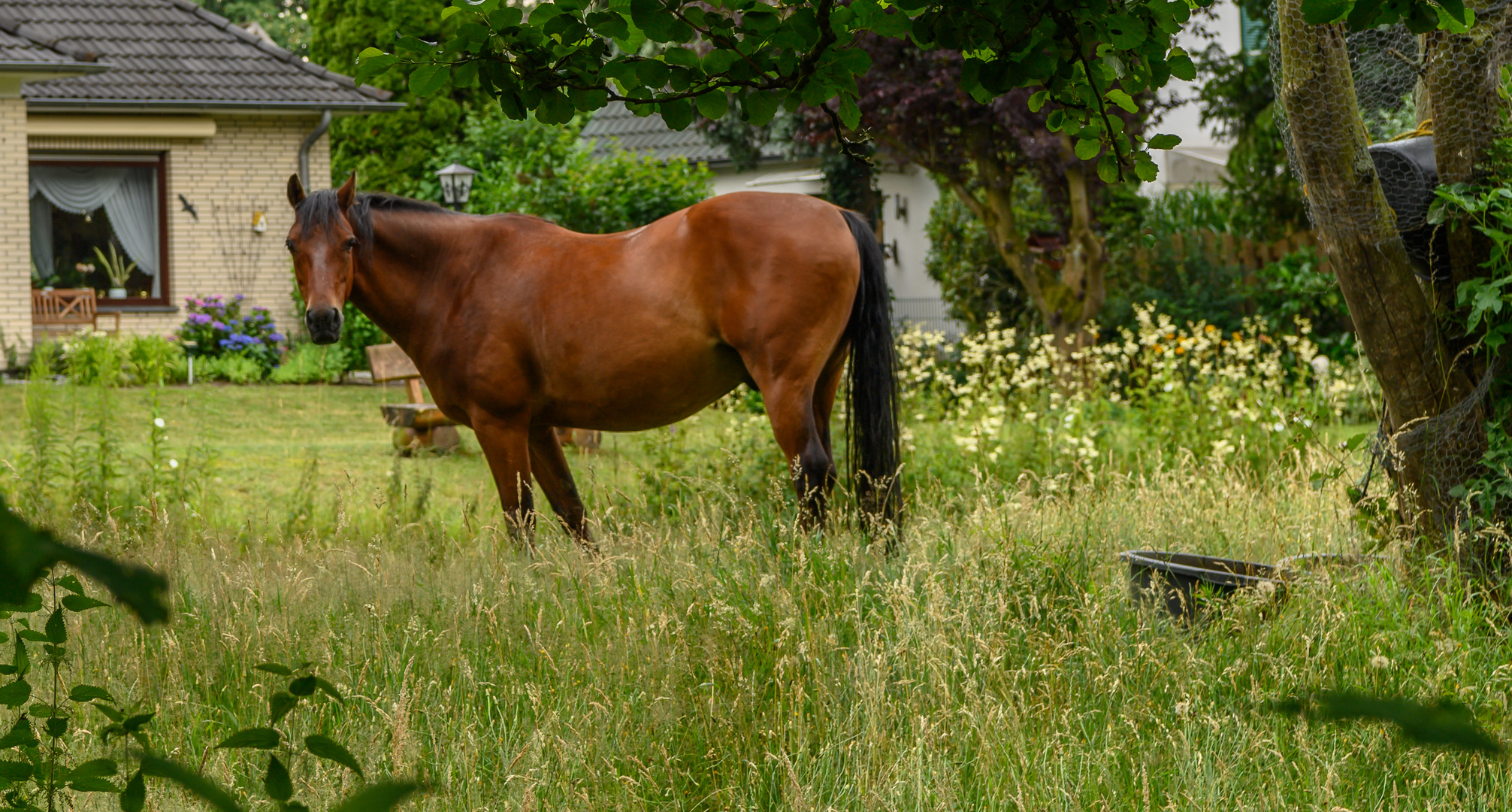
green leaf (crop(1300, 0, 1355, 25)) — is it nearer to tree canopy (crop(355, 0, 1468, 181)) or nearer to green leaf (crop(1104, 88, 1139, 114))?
tree canopy (crop(355, 0, 1468, 181))

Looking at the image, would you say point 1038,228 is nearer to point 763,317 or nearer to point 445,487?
point 445,487

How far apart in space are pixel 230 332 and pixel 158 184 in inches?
111

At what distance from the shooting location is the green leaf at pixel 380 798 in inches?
25.5

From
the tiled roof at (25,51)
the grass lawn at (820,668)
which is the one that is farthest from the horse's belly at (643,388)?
the tiled roof at (25,51)

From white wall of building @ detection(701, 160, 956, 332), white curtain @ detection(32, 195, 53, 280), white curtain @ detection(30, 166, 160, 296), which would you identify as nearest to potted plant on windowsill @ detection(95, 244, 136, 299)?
white curtain @ detection(30, 166, 160, 296)

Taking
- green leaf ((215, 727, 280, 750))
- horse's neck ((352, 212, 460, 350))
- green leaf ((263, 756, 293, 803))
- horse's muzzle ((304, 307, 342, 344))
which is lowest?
green leaf ((215, 727, 280, 750))

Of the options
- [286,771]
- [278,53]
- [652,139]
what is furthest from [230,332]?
[286,771]

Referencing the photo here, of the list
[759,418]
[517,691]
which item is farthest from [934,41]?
[759,418]

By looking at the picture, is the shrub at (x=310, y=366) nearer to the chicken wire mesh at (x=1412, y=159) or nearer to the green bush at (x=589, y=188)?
the green bush at (x=589, y=188)

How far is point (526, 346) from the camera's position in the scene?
5562 mm

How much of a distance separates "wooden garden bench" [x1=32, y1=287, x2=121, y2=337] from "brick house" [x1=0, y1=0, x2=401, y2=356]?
424mm

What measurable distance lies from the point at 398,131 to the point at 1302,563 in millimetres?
17527

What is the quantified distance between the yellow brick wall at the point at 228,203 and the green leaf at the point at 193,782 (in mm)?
17060

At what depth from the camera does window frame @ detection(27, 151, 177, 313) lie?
1678cm
